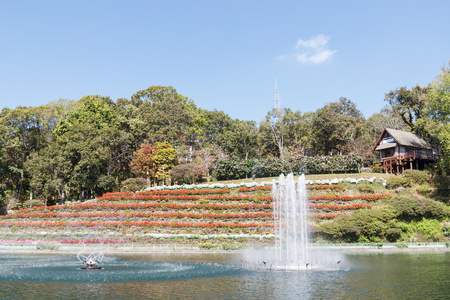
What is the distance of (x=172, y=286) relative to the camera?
15203 mm

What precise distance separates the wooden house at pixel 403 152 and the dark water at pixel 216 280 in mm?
25364

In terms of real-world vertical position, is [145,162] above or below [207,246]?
above

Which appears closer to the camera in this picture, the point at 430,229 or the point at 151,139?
the point at 430,229

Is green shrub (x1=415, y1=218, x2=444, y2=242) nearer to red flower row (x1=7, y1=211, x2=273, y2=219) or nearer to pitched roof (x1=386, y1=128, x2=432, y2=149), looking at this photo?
red flower row (x1=7, y1=211, x2=273, y2=219)

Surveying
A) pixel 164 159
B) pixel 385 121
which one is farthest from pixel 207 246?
pixel 385 121

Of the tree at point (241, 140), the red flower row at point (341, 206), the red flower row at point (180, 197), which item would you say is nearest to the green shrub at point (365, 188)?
the red flower row at point (341, 206)

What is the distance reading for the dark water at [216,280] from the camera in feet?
44.8

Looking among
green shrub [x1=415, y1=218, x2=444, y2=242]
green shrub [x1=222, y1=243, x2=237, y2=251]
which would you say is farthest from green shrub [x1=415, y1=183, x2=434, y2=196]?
green shrub [x1=222, y1=243, x2=237, y2=251]

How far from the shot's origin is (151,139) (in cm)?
5847

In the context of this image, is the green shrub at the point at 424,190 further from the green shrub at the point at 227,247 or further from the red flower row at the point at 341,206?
the green shrub at the point at 227,247

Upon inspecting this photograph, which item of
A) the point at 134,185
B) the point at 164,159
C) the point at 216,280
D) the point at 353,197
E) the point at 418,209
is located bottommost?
the point at 216,280

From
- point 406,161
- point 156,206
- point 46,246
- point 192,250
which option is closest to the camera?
point 192,250

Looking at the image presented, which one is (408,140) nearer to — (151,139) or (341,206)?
(341,206)

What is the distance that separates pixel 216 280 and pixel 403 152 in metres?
38.0
